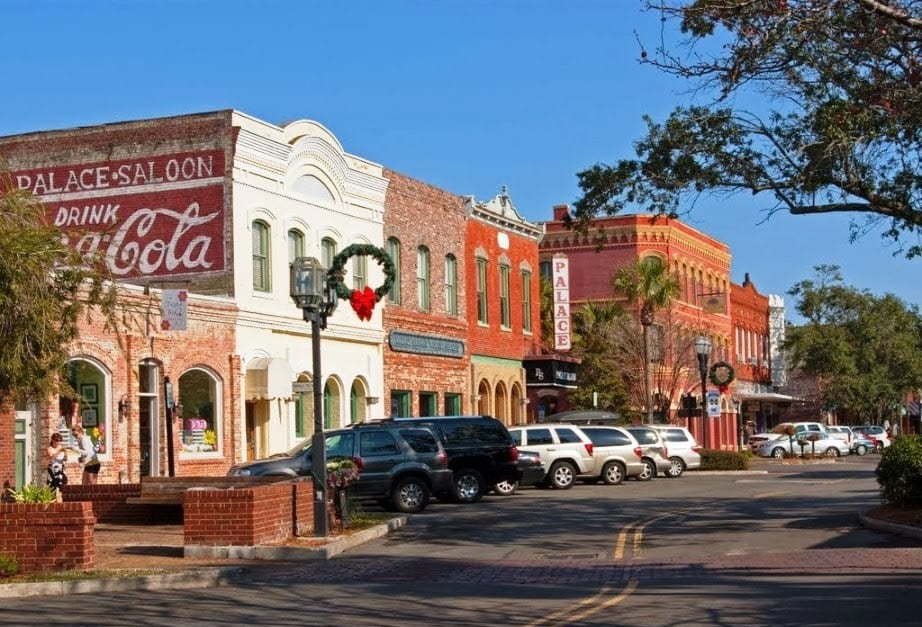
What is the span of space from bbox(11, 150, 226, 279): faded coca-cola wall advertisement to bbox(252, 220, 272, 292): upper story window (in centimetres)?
144

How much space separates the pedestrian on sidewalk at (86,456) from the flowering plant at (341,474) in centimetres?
733

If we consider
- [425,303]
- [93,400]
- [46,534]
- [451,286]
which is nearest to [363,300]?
[425,303]

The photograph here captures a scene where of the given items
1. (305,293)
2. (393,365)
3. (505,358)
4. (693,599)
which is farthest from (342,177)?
(693,599)

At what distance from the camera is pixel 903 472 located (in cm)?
2134

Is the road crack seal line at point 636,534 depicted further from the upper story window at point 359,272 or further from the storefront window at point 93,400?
the upper story window at point 359,272

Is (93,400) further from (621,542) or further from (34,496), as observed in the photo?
(621,542)

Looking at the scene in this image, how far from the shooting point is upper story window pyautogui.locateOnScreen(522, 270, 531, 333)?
5112 centimetres

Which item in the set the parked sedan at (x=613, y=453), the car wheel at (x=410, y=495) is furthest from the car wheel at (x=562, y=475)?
the car wheel at (x=410, y=495)

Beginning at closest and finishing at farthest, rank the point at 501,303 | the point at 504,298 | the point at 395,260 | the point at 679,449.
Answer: the point at 679,449 → the point at 395,260 → the point at 501,303 → the point at 504,298

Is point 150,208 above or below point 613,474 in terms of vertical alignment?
above

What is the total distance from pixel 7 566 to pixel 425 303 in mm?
28099

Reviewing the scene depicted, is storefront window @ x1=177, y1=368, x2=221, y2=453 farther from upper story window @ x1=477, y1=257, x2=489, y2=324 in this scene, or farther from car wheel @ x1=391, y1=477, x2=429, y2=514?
upper story window @ x1=477, y1=257, x2=489, y2=324

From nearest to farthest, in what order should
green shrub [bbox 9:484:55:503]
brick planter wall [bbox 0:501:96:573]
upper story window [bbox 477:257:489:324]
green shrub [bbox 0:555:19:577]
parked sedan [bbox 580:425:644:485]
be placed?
1. green shrub [bbox 0:555:19:577]
2. brick planter wall [bbox 0:501:96:573]
3. green shrub [bbox 9:484:55:503]
4. parked sedan [bbox 580:425:644:485]
5. upper story window [bbox 477:257:489:324]

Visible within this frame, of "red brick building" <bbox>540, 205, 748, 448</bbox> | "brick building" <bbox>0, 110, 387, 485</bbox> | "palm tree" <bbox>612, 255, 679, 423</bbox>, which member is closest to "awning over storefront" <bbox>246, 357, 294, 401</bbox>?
"brick building" <bbox>0, 110, 387, 485</bbox>
